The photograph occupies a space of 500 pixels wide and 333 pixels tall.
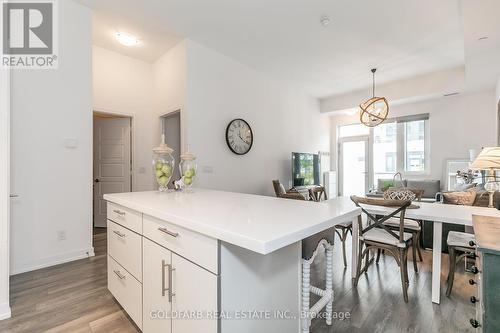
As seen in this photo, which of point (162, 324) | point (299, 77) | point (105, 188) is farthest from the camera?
point (299, 77)

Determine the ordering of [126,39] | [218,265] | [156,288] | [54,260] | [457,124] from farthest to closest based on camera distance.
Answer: [457,124] → [126,39] → [54,260] → [156,288] → [218,265]

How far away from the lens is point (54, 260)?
271cm

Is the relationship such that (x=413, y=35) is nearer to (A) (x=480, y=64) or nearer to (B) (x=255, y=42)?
(A) (x=480, y=64)

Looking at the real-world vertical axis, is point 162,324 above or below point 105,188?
below

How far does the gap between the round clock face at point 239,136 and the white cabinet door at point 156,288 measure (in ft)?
9.26

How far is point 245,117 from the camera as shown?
445cm

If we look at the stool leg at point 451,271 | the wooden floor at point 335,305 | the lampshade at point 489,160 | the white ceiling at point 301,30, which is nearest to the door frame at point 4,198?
the wooden floor at point 335,305

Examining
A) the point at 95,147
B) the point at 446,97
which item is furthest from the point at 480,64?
the point at 95,147

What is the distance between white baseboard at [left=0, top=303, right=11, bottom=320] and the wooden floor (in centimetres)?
5

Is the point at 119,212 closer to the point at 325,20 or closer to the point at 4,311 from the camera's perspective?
the point at 4,311

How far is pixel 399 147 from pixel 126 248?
6.52m

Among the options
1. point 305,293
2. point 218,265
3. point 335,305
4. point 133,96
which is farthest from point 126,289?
point 133,96

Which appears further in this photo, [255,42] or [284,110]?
[284,110]

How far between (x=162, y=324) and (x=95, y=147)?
4250 mm
